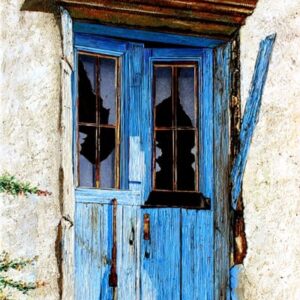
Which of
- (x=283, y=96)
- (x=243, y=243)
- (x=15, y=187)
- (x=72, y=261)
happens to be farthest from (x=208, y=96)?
(x=15, y=187)

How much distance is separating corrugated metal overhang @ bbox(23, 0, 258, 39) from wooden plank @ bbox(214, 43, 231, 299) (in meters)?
0.26

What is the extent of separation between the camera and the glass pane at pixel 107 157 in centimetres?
858

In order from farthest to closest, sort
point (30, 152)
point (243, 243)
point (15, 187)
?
point (243, 243) → point (30, 152) → point (15, 187)

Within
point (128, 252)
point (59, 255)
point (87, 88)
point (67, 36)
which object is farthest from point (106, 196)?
point (67, 36)

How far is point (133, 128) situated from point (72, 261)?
1.20 m

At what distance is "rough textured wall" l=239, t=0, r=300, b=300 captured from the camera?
8.59 meters

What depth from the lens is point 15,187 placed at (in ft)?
22.3

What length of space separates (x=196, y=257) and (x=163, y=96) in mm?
1255

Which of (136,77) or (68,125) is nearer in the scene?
(68,125)

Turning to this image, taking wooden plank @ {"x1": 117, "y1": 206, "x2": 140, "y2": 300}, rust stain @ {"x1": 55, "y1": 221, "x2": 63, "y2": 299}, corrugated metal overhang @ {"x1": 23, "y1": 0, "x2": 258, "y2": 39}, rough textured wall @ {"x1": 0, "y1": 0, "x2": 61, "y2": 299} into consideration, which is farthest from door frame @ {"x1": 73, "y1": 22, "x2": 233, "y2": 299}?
rust stain @ {"x1": 55, "y1": 221, "x2": 63, "y2": 299}

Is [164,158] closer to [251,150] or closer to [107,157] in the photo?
[107,157]

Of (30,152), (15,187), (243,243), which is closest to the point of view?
(15,187)

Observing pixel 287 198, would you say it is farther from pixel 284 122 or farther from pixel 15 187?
pixel 15 187

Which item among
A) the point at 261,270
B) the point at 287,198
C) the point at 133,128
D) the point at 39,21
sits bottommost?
the point at 261,270
